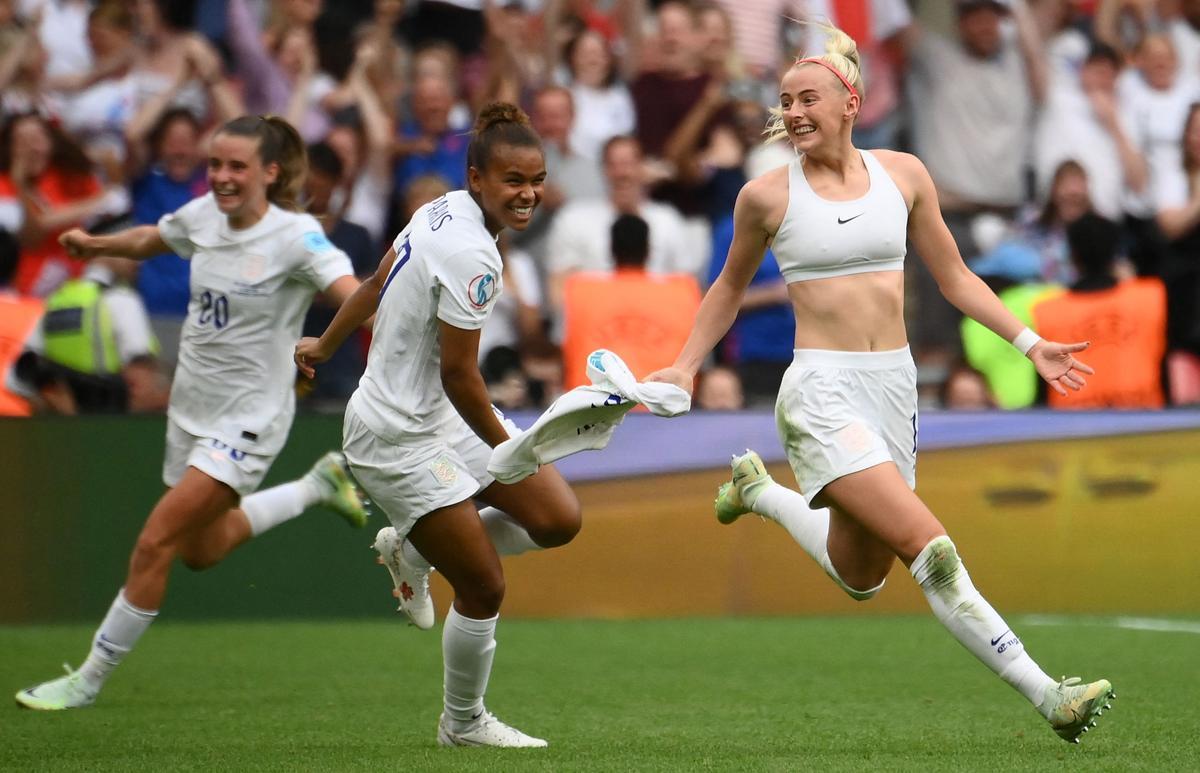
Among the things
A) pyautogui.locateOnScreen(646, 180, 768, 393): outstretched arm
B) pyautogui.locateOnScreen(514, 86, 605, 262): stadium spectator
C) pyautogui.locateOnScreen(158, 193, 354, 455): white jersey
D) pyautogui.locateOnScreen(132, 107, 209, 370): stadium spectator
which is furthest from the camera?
pyautogui.locateOnScreen(514, 86, 605, 262): stadium spectator

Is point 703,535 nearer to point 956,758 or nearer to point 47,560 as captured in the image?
point 47,560

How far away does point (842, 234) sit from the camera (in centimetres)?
603

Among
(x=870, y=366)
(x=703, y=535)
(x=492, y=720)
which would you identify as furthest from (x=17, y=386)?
(x=870, y=366)

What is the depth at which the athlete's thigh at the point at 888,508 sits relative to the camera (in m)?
5.69

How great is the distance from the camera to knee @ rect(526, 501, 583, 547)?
6.27m

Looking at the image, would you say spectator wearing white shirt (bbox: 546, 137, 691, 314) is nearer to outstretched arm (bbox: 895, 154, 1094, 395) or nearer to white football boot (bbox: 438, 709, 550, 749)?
outstretched arm (bbox: 895, 154, 1094, 395)

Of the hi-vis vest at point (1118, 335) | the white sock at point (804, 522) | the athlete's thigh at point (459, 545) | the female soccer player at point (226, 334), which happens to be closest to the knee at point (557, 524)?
the athlete's thigh at point (459, 545)

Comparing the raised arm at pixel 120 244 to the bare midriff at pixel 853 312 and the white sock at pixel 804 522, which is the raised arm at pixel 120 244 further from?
the bare midriff at pixel 853 312

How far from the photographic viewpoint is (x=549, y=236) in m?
11.9

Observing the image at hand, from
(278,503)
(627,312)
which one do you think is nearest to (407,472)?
(278,503)

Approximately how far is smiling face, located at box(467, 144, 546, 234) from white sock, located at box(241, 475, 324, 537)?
315 centimetres

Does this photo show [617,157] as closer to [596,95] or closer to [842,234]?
[596,95]

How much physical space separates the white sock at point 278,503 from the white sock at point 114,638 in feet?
3.79

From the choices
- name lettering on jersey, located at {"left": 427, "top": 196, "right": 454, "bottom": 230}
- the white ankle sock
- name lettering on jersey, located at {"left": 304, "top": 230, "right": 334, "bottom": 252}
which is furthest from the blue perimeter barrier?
name lettering on jersey, located at {"left": 427, "top": 196, "right": 454, "bottom": 230}
